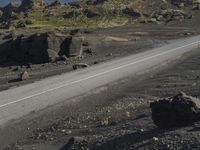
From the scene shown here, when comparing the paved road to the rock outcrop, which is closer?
the paved road

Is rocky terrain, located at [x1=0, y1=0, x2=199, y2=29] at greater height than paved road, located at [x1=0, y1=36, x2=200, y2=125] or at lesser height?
lesser

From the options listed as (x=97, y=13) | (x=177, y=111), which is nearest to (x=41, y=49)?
(x=177, y=111)

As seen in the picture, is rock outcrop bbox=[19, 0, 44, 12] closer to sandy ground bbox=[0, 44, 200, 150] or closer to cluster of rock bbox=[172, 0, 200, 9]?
cluster of rock bbox=[172, 0, 200, 9]

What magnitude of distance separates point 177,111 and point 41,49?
34.4 meters

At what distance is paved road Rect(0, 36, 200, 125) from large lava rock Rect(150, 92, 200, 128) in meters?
6.33

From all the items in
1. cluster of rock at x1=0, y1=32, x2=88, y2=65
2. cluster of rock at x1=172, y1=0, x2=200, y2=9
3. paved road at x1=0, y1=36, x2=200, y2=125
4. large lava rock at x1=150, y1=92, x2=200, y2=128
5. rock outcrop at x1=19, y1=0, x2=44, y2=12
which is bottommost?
rock outcrop at x1=19, y1=0, x2=44, y2=12

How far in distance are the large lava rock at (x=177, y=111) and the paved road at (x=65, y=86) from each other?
6326 mm

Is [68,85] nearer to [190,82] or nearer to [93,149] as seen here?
[190,82]

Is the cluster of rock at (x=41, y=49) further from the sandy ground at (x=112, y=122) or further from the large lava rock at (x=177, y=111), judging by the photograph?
the large lava rock at (x=177, y=111)

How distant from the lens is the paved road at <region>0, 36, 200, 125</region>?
20.9 metres

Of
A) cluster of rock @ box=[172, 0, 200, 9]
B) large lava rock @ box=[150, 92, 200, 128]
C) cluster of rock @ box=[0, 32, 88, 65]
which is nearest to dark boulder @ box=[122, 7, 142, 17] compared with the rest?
cluster of rock @ box=[172, 0, 200, 9]

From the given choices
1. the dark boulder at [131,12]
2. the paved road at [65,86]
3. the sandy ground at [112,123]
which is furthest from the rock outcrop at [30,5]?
the sandy ground at [112,123]

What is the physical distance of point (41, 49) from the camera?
47250 millimetres

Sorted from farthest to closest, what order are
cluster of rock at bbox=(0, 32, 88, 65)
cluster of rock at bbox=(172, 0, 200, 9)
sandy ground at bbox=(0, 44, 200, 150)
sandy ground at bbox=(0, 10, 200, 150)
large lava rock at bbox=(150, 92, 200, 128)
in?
cluster of rock at bbox=(172, 0, 200, 9) < cluster of rock at bbox=(0, 32, 88, 65) < large lava rock at bbox=(150, 92, 200, 128) < sandy ground at bbox=(0, 10, 200, 150) < sandy ground at bbox=(0, 44, 200, 150)
